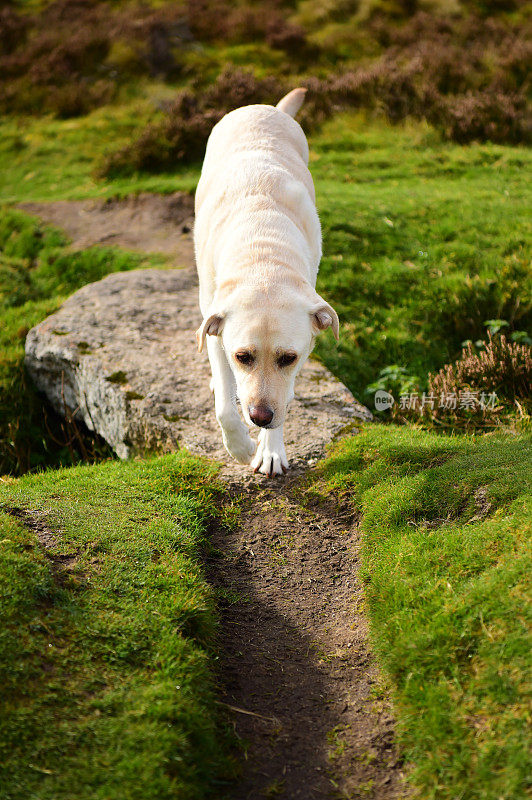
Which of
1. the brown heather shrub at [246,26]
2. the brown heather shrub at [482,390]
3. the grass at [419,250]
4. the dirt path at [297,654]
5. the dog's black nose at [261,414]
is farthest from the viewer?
the brown heather shrub at [246,26]

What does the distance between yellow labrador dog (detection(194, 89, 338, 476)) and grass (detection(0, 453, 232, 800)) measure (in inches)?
41.6

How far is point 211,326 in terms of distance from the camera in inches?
187

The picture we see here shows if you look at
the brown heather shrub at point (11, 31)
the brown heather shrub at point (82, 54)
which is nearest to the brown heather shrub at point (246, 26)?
the brown heather shrub at point (82, 54)

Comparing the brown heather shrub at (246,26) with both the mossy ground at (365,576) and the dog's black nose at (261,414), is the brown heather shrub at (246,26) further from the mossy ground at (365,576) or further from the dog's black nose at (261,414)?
the dog's black nose at (261,414)

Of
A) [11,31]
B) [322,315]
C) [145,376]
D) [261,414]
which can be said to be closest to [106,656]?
[261,414]

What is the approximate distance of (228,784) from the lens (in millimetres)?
3197

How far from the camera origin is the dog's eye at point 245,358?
A: 177 inches

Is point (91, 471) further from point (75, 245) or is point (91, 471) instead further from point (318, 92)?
point (318, 92)

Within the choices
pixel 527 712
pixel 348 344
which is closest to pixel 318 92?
pixel 348 344

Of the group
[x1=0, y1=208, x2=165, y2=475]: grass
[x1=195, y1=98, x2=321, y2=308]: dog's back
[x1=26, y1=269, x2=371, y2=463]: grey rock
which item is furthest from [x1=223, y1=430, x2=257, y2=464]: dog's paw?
[x1=0, y1=208, x2=165, y2=475]: grass

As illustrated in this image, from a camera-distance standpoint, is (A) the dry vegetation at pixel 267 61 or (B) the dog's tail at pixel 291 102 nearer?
(B) the dog's tail at pixel 291 102

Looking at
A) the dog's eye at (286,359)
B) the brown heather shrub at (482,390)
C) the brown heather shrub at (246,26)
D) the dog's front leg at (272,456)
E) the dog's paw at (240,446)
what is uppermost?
the dog's eye at (286,359)

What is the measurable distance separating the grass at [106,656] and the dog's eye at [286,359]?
53.6 inches

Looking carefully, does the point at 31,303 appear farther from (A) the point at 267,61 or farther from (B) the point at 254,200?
(A) the point at 267,61
